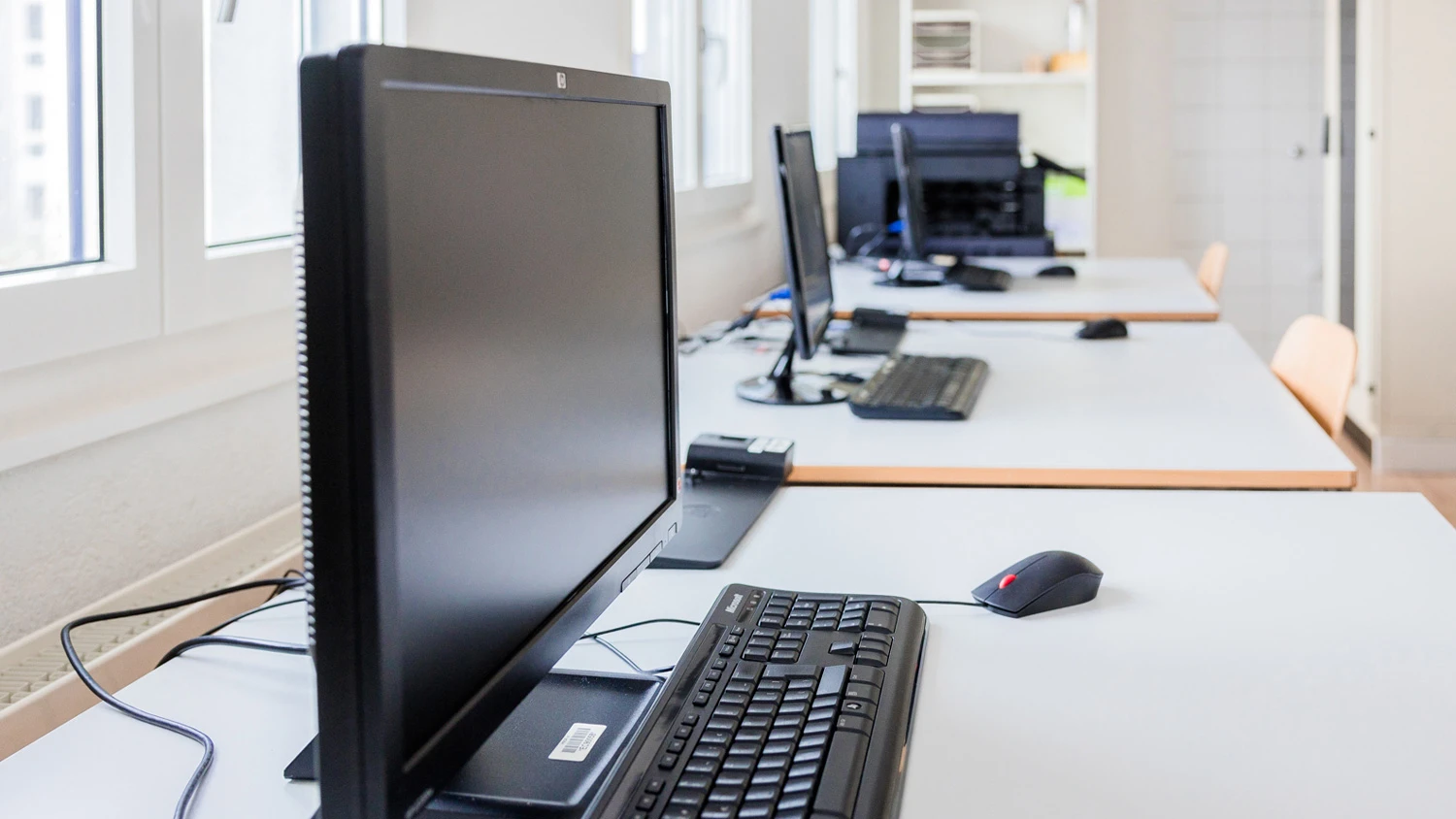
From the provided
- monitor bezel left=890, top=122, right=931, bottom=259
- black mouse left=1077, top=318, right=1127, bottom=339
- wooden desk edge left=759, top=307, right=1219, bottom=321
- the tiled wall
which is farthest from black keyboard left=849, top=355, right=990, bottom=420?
the tiled wall

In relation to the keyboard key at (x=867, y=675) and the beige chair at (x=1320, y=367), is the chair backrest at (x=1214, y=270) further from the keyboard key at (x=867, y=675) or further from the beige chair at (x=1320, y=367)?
the keyboard key at (x=867, y=675)

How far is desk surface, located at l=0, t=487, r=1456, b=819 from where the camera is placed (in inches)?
31.8

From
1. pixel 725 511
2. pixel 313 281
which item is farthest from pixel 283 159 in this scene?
pixel 313 281

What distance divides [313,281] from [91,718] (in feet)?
1.80

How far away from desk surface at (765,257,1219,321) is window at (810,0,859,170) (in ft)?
4.88

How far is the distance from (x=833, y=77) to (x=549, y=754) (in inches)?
210

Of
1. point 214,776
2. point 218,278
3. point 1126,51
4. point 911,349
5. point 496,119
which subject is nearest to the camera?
point 496,119

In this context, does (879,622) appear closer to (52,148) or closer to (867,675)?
(867,675)

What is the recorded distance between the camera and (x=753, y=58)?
3938 millimetres

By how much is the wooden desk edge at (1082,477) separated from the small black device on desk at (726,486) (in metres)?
0.05

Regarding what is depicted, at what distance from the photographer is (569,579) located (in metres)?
0.85

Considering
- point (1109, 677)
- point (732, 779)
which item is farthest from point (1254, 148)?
point (732, 779)

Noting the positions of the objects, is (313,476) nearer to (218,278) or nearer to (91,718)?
(91,718)

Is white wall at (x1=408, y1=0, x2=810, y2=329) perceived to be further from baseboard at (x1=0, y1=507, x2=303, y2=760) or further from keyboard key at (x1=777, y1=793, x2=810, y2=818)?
keyboard key at (x1=777, y1=793, x2=810, y2=818)
